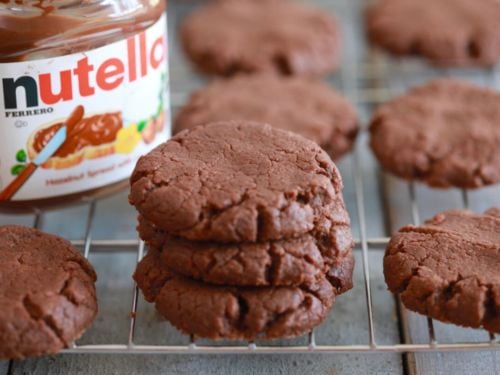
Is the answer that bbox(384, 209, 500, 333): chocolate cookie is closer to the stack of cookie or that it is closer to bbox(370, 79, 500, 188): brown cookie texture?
the stack of cookie

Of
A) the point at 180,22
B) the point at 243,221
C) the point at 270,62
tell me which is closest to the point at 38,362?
the point at 243,221

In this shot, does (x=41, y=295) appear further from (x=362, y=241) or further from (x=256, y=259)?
(x=362, y=241)

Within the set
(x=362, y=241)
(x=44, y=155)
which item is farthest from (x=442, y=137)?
(x=44, y=155)

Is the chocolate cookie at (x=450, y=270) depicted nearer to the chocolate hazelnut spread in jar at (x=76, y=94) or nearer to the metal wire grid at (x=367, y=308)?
the metal wire grid at (x=367, y=308)

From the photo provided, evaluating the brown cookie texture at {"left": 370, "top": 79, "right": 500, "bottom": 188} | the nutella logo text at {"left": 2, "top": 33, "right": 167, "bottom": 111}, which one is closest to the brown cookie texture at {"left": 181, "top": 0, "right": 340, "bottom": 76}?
the brown cookie texture at {"left": 370, "top": 79, "right": 500, "bottom": 188}

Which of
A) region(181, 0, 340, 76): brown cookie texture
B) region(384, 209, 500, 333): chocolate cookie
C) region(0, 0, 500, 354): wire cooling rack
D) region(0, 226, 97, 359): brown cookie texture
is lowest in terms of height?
region(0, 0, 500, 354): wire cooling rack

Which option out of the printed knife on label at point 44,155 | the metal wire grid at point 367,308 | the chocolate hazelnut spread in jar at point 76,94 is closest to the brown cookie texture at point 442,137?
the metal wire grid at point 367,308

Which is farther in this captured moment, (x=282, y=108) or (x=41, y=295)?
(x=282, y=108)

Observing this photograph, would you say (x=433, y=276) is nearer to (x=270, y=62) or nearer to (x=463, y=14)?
(x=270, y=62)
